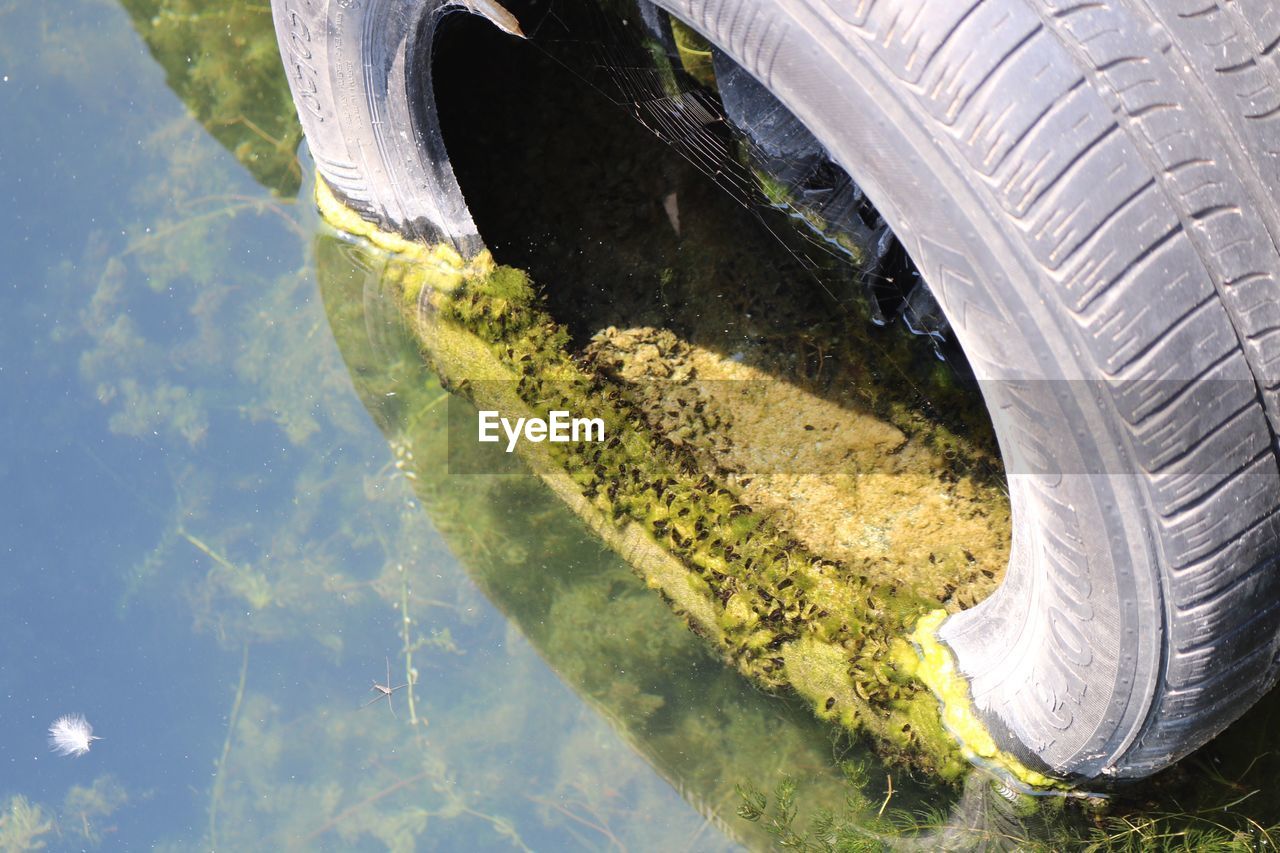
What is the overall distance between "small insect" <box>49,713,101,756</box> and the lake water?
3 cm

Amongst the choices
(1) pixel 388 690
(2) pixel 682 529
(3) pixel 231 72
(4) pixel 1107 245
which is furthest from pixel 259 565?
(4) pixel 1107 245

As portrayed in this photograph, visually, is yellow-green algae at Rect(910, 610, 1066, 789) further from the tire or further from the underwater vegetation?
the underwater vegetation

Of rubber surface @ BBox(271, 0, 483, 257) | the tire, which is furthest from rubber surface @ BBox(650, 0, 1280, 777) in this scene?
rubber surface @ BBox(271, 0, 483, 257)

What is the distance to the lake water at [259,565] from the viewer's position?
9.80ft

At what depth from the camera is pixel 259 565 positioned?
316 centimetres

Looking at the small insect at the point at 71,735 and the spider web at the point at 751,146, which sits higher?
the spider web at the point at 751,146

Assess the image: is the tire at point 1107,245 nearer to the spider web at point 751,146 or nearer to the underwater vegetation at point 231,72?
the spider web at point 751,146

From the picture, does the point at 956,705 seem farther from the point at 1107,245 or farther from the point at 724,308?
the point at 1107,245

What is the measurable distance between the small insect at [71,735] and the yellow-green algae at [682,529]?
1620mm

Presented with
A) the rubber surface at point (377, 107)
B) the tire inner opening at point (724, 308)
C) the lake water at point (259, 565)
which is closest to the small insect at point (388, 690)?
the lake water at point (259, 565)

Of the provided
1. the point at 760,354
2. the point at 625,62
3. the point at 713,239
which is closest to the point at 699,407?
the point at 760,354

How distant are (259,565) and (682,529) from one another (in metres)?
1.33

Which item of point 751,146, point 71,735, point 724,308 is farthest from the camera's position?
point 71,735

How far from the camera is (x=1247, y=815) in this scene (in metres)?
2.55
